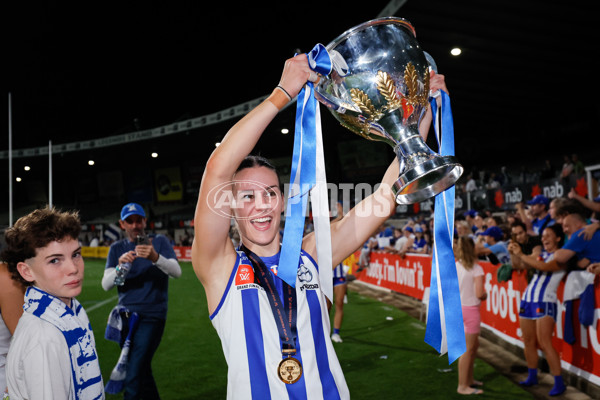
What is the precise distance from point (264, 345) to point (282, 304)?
162 mm

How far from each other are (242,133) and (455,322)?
0.98 meters

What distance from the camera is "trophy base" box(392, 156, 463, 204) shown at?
4.31 feet

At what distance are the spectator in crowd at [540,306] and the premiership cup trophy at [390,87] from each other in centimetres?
412

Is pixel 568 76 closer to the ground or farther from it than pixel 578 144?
farther from it

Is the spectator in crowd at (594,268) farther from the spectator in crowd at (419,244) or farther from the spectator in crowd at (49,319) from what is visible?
the spectator in crowd at (419,244)

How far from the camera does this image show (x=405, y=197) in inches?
54.6

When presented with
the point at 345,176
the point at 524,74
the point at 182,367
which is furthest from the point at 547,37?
the point at 345,176

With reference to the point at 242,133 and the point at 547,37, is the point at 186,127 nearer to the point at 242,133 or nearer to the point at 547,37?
the point at 547,37

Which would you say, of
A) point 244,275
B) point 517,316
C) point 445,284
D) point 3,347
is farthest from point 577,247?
point 3,347

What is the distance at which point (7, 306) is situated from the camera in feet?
7.70

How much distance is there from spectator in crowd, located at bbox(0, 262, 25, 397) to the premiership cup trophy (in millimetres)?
1862

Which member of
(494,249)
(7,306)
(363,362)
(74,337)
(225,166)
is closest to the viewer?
(225,166)

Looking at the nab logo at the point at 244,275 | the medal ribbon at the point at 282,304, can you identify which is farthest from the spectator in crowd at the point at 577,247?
the nab logo at the point at 244,275

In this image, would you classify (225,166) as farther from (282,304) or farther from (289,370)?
(289,370)
